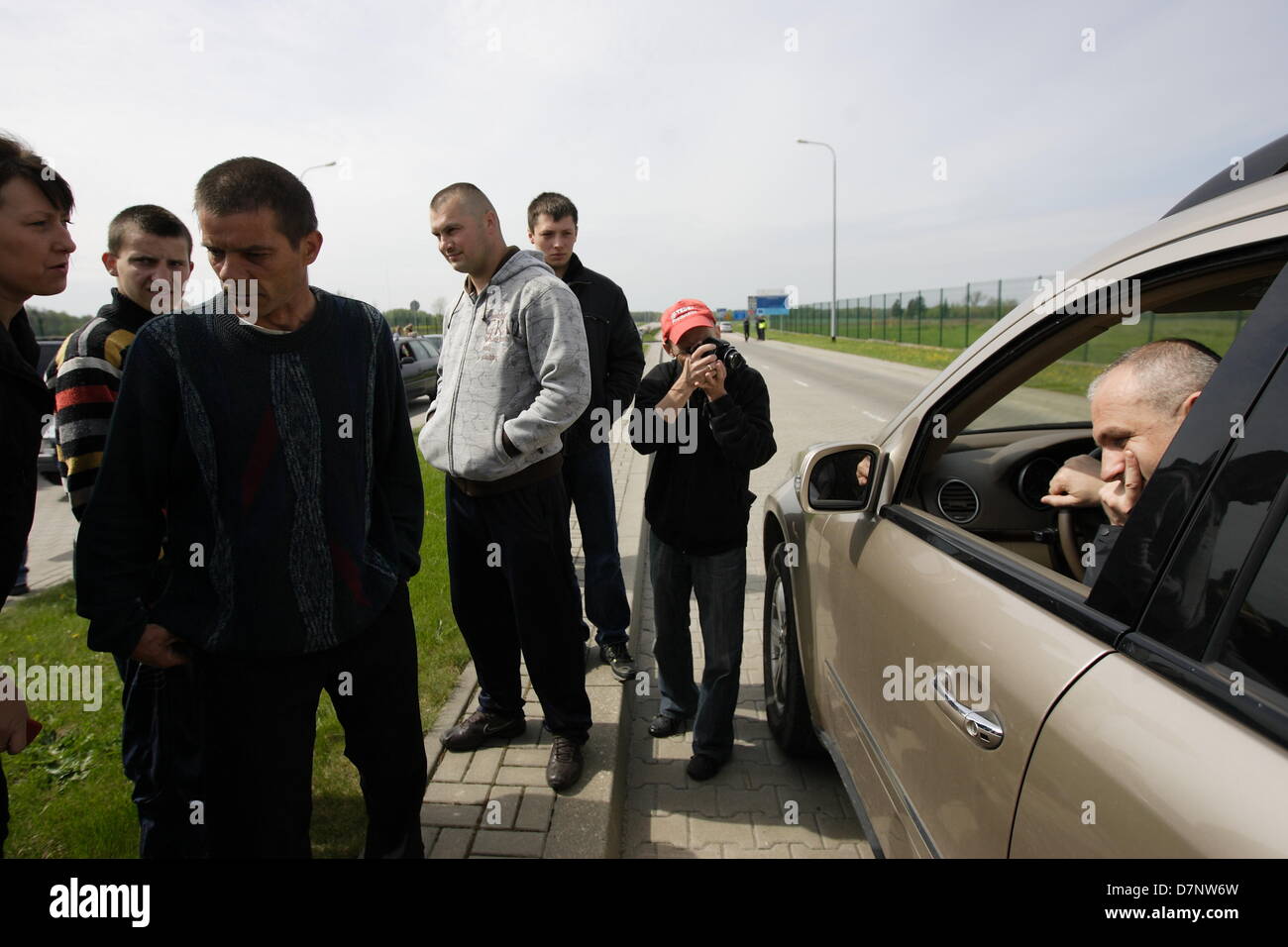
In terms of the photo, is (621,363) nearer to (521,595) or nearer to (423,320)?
(521,595)

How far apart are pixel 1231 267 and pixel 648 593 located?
13.7ft

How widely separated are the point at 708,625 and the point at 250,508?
1.77 m

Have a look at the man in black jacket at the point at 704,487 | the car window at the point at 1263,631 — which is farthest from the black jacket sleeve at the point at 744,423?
the car window at the point at 1263,631

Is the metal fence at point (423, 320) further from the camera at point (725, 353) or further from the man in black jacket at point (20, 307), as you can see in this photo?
the man in black jacket at point (20, 307)

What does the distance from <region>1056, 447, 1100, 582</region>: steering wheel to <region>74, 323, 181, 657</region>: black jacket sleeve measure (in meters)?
2.22

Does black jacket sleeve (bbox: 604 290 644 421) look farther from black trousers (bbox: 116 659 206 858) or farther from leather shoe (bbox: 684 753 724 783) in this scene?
black trousers (bbox: 116 659 206 858)

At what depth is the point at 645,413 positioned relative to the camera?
283 centimetres

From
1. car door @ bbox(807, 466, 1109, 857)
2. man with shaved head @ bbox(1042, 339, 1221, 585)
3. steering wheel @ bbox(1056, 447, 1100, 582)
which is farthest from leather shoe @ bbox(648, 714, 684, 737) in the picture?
man with shaved head @ bbox(1042, 339, 1221, 585)

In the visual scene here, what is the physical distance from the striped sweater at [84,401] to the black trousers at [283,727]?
72cm

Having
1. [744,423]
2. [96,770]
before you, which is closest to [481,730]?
[96,770]

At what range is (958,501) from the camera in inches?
90.0
